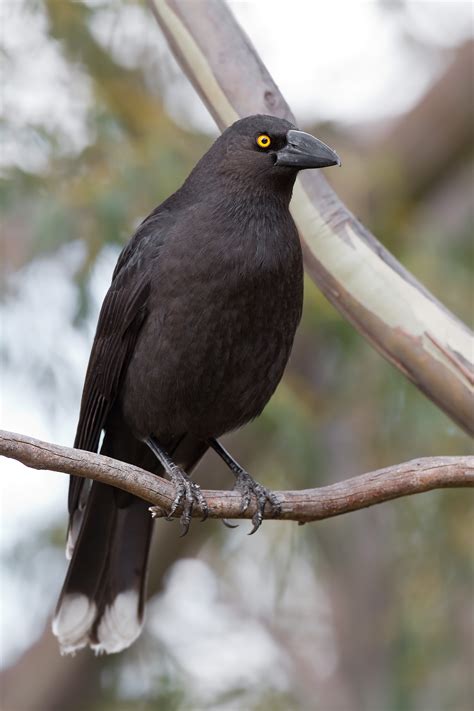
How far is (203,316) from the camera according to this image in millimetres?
3777

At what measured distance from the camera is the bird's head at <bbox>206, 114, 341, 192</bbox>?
3.88m

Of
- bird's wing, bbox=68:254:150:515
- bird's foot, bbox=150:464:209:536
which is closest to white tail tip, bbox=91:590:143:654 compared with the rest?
bird's wing, bbox=68:254:150:515

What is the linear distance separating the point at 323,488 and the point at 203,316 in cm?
71

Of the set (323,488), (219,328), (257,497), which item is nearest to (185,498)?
(257,497)

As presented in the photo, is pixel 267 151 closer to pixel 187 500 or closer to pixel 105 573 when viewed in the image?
pixel 187 500

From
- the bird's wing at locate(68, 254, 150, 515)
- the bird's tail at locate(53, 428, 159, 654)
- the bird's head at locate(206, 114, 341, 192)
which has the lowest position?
the bird's tail at locate(53, 428, 159, 654)

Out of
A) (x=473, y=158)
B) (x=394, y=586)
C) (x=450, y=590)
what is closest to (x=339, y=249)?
(x=450, y=590)

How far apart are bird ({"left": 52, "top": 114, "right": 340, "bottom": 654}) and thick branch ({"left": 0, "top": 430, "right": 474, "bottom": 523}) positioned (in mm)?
122

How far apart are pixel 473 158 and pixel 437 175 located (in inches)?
26.8

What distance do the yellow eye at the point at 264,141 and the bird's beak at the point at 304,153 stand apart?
5 cm

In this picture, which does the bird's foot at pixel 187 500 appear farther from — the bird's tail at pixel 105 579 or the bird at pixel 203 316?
the bird's tail at pixel 105 579

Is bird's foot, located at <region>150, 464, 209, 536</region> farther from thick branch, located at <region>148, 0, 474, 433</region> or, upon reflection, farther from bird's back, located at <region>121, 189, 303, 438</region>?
thick branch, located at <region>148, 0, 474, 433</region>

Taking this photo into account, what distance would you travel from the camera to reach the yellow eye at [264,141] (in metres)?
3.99

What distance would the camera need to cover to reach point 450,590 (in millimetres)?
6957
